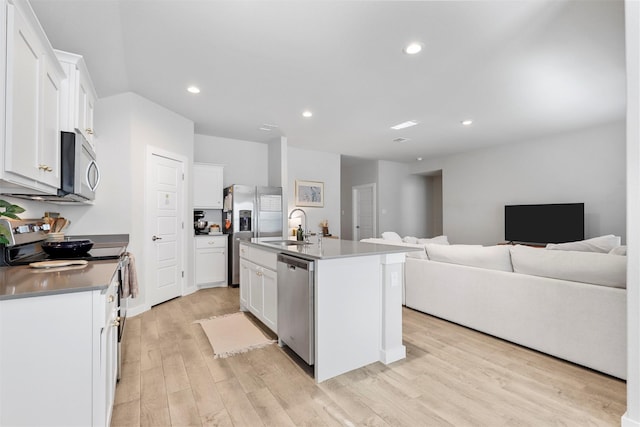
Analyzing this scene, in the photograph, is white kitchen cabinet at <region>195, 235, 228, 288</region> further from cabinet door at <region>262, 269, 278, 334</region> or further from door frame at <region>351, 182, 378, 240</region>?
door frame at <region>351, 182, 378, 240</region>

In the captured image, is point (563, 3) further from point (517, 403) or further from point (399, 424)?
point (399, 424)

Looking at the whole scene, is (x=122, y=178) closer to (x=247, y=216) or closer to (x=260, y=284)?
(x=247, y=216)

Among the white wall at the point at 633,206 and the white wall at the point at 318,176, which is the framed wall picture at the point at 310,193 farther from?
the white wall at the point at 633,206

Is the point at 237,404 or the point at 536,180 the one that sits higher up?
the point at 536,180

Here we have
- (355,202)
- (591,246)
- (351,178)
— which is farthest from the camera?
(351,178)

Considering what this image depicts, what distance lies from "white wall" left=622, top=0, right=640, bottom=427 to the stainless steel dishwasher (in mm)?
1802

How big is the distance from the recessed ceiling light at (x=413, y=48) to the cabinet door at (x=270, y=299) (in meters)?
2.33

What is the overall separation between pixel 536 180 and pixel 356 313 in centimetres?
547

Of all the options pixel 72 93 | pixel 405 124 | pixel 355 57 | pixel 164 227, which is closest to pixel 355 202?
pixel 405 124

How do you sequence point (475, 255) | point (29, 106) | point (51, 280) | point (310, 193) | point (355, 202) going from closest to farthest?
point (51, 280), point (29, 106), point (475, 255), point (310, 193), point (355, 202)

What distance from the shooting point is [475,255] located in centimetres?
297

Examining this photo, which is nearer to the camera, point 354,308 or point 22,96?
point 22,96

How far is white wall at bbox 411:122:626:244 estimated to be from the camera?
191 inches

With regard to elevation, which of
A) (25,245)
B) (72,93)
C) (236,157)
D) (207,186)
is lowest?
(25,245)
